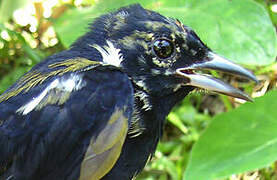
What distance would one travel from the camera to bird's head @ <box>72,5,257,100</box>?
184 cm

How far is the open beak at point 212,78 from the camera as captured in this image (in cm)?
185

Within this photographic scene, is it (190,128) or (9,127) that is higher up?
(9,127)

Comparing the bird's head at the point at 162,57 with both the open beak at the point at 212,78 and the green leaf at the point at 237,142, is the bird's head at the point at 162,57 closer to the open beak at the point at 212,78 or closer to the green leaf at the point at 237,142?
the open beak at the point at 212,78

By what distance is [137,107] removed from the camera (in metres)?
1.87

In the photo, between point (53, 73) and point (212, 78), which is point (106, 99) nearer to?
point (53, 73)

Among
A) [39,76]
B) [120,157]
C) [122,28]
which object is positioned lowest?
[120,157]

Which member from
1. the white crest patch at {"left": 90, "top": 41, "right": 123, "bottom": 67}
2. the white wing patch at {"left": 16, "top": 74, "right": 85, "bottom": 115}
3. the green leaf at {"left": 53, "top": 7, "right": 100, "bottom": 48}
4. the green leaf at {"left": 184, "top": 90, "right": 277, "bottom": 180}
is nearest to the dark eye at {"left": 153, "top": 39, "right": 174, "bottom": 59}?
the white crest patch at {"left": 90, "top": 41, "right": 123, "bottom": 67}

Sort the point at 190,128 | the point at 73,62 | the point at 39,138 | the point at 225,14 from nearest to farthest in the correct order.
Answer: the point at 39,138
the point at 73,62
the point at 225,14
the point at 190,128

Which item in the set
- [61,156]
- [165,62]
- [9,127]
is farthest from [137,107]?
[9,127]

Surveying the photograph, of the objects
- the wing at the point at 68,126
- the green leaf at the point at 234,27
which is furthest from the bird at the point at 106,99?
the green leaf at the point at 234,27

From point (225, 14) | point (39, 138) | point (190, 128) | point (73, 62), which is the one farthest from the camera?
point (190, 128)

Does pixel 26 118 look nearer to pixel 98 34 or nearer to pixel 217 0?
pixel 98 34

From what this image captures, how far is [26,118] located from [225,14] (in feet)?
3.95

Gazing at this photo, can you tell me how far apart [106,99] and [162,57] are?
0.84 ft
